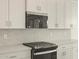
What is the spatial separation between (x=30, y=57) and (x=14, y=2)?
1270mm

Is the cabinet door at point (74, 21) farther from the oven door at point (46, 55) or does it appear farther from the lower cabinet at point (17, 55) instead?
the lower cabinet at point (17, 55)

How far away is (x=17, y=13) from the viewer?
2.53 meters

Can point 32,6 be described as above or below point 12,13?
above

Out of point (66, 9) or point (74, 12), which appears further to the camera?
point (74, 12)

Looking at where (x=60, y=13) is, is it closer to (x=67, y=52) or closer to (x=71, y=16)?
(x=71, y=16)

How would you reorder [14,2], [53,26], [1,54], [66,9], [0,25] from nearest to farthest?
1. [1,54]
2. [0,25]
3. [14,2]
4. [53,26]
5. [66,9]

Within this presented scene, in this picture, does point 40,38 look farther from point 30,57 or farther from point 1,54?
point 1,54

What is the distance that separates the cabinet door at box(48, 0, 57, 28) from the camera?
10.3 ft

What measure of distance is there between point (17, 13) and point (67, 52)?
2.07 metres

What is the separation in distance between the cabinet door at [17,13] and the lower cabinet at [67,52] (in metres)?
1.44

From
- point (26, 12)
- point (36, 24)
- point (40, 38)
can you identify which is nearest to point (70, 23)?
point (40, 38)

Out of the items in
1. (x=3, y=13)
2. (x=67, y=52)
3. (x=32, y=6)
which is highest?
(x=32, y=6)

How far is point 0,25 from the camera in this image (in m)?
2.29

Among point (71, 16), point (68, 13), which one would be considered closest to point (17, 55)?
point (68, 13)
